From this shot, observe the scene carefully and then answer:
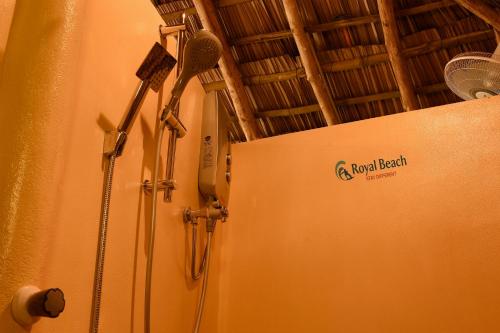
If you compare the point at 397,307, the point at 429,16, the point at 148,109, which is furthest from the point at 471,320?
the point at 429,16

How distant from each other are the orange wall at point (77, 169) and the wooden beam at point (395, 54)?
146cm

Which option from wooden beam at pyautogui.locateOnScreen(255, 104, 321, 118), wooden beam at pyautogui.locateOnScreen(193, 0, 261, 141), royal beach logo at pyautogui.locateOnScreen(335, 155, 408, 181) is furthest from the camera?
wooden beam at pyautogui.locateOnScreen(255, 104, 321, 118)

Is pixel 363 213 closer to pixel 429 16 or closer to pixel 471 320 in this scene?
pixel 471 320

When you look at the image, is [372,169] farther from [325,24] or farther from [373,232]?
[325,24]

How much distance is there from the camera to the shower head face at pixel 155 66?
4.10 feet

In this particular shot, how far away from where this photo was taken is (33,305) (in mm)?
803

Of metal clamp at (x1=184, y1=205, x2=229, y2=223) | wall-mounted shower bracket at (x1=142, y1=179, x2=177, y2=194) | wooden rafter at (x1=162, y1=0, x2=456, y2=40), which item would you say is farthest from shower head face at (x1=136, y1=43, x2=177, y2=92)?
wooden rafter at (x1=162, y1=0, x2=456, y2=40)

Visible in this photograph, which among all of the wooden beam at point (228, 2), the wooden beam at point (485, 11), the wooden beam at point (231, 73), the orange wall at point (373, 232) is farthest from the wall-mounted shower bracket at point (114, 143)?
the wooden beam at point (485, 11)

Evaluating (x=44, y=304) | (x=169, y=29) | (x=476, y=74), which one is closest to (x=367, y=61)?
(x=476, y=74)

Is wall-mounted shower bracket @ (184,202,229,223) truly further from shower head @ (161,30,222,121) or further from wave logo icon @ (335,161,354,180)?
wave logo icon @ (335,161,354,180)

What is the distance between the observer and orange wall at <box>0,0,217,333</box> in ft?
2.83

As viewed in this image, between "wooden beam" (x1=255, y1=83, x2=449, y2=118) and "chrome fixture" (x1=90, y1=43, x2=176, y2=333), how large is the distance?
2032 millimetres

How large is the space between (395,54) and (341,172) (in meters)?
1.09

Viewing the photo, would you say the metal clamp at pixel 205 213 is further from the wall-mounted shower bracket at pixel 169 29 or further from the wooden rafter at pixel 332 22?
the wooden rafter at pixel 332 22
